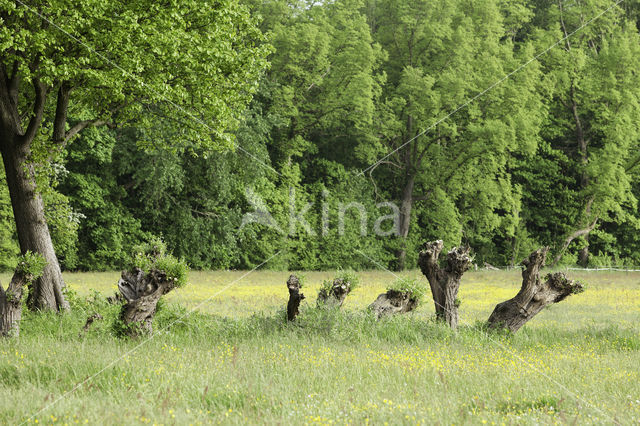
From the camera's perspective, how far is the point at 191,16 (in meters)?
13.5

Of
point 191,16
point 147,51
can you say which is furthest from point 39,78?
point 191,16

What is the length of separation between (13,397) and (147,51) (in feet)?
26.6

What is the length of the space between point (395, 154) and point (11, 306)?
94.5 feet

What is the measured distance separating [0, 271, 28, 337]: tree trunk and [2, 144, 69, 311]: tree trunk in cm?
274

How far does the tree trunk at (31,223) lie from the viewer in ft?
41.1

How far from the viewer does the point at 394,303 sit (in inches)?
467

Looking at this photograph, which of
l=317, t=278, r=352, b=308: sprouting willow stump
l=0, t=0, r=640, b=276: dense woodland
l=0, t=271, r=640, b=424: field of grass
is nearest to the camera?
l=0, t=271, r=640, b=424: field of grass

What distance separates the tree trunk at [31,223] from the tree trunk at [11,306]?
2735 millimetres

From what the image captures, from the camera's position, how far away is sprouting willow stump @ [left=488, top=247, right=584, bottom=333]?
36.6 feet

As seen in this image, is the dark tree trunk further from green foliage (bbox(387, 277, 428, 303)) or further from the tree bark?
the tree bark

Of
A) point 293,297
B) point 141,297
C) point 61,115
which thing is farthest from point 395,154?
point 141,297

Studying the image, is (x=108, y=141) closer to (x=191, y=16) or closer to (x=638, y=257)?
(x=191, y=16)

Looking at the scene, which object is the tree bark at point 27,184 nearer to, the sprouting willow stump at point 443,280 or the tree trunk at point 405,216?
the sprouting willow stump at point 443,280

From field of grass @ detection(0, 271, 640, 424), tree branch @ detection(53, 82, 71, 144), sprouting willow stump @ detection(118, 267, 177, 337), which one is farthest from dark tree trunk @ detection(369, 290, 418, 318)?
tree branch @ detection(53, 82, 71, 144)
